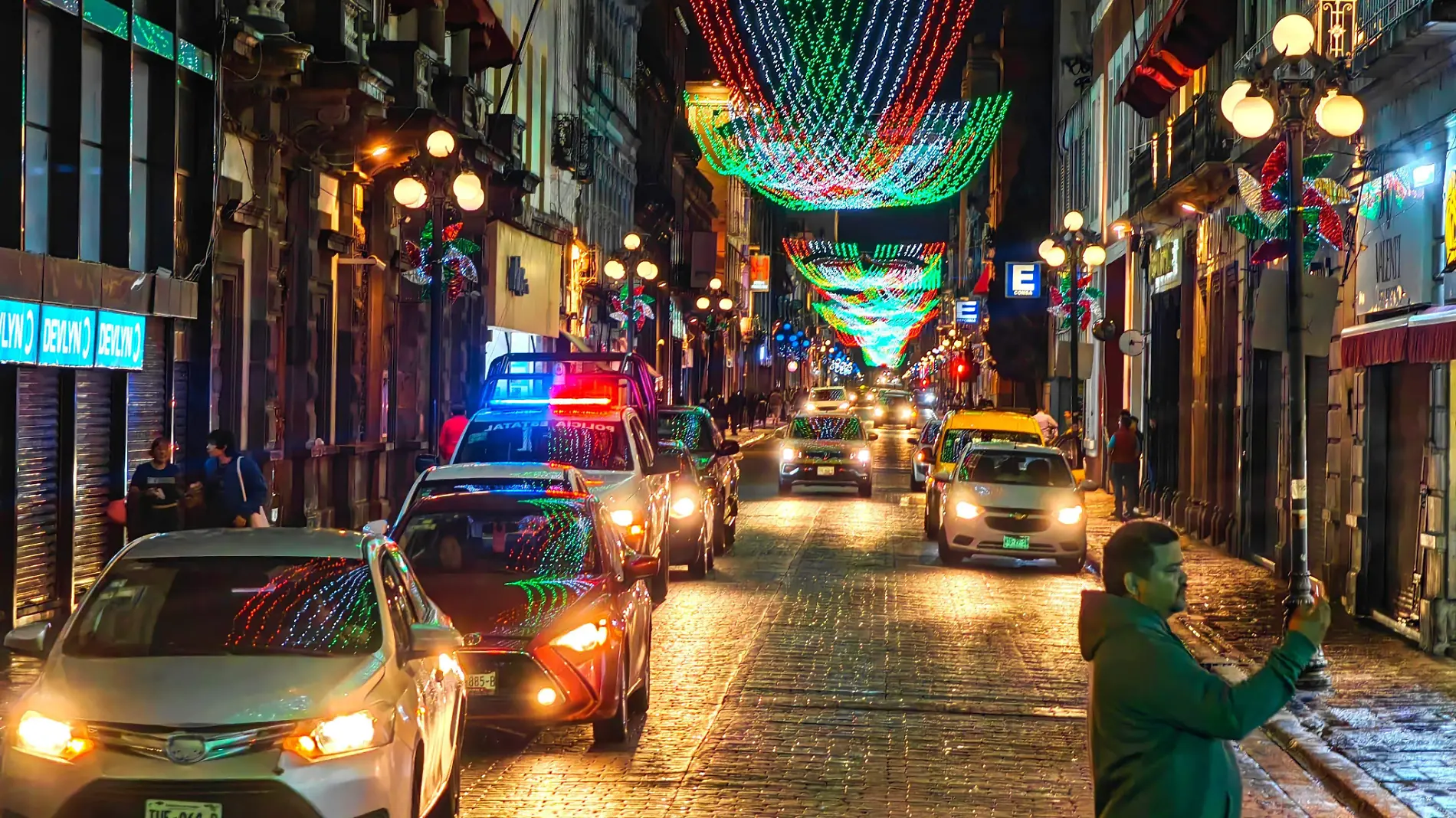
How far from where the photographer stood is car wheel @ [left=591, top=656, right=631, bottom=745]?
10.7 m

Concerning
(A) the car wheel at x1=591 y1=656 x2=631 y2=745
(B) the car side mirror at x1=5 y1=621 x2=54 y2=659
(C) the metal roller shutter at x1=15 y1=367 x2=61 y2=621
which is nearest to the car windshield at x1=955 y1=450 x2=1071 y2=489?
(C) the metal roller shutter at x1=15 y1=367 x2=61 y2=621

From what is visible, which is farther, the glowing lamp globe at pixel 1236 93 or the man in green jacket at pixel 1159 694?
the glowing lamp globe at pixel 1236 93

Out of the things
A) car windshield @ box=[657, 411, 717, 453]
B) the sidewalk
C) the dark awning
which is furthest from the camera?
the dark awning

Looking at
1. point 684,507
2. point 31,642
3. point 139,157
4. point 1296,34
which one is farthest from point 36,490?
point 1296,34

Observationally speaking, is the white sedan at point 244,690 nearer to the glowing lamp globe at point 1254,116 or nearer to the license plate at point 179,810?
the license plate at point 179,810

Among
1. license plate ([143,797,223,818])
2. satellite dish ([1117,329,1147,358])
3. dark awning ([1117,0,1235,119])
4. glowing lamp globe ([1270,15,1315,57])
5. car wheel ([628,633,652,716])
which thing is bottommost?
car wheel ([628,633,652,716])

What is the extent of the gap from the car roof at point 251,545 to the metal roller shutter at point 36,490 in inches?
335

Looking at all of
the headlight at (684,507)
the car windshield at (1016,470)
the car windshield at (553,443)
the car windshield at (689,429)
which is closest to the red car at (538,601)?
the car windshield at (553,443)

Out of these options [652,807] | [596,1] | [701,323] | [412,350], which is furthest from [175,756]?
[701,323]

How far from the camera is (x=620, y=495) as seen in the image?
17688 mm

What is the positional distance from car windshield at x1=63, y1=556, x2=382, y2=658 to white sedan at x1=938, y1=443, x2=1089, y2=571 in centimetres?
1598

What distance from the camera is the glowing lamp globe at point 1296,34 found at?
46.2ft

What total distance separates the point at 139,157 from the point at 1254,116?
1102 cm

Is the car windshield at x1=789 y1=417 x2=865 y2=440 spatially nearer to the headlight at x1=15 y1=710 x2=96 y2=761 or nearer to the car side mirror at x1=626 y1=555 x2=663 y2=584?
the car side mirror at x1=626 y1=555 x2=663 y2=584
